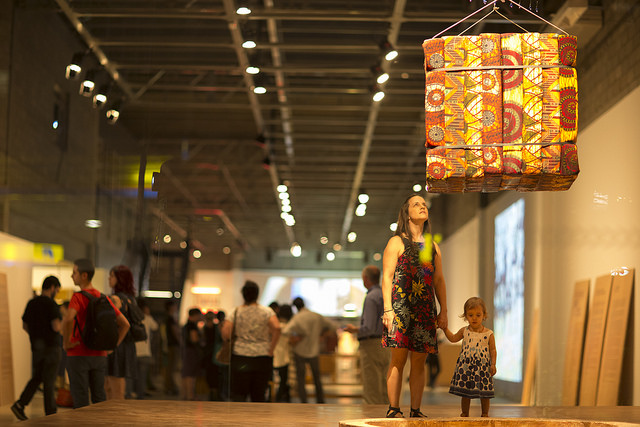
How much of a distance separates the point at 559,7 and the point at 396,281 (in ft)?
17.1

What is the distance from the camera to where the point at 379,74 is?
10.6 m

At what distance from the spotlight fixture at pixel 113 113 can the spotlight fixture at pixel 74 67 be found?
57cm

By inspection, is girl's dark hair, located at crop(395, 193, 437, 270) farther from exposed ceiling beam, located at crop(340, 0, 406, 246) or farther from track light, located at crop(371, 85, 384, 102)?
track light, located at crop(371, 85, 384, 102)

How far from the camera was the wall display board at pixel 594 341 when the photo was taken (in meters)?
8.15

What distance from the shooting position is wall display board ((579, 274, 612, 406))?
321 inches

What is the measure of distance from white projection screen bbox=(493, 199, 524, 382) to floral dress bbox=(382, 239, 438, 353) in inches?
231

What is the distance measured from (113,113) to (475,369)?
6.30m

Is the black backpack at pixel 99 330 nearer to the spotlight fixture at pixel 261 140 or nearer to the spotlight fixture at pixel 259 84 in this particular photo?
the spotlight fixture at pixel 259 84

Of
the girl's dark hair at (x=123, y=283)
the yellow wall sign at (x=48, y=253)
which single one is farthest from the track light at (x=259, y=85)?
the girl's dark hair at (x=123, y=283)

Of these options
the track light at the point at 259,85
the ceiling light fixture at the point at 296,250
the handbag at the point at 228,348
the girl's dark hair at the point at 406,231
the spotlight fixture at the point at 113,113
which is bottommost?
the handbag at the point at 228,348

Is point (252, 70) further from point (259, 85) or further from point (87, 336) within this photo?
point (87, 336)

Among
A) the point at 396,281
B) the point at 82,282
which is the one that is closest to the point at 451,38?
the point at 396,281

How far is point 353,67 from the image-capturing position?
10.8m

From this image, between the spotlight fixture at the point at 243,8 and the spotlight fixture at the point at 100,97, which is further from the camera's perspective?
the spotlight fixture at the point at 100,97
